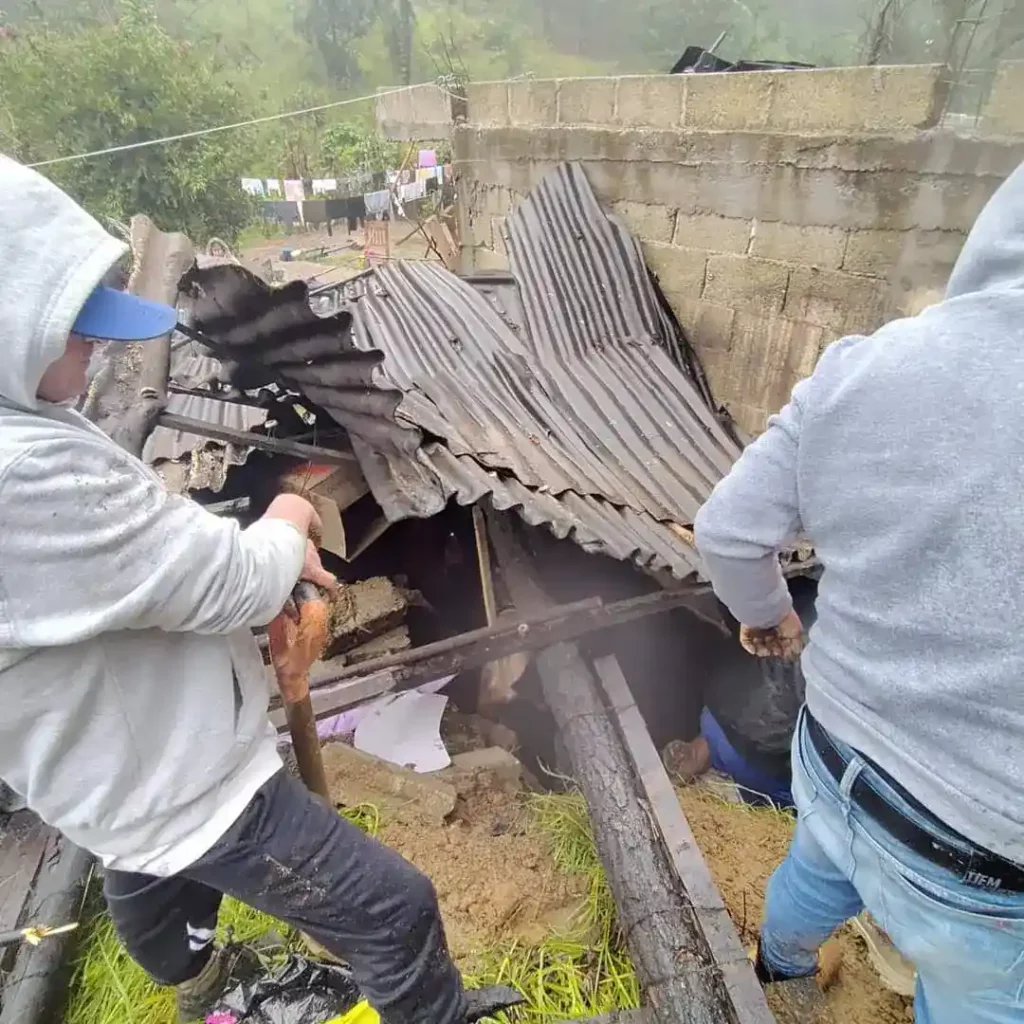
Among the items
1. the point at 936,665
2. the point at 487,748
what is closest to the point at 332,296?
the point at 487,748

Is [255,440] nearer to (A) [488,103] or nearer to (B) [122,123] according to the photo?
(A) [488,103]

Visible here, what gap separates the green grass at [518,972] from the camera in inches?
84.7

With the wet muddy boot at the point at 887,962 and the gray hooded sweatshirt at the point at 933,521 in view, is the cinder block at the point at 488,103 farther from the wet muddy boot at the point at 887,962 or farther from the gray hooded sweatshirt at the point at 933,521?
the wet muddy boot at the point at 887,962

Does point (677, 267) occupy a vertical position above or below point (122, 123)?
above

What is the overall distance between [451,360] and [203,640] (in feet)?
11.0

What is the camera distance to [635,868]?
7.24 feet

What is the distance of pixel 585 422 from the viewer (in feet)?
13.8

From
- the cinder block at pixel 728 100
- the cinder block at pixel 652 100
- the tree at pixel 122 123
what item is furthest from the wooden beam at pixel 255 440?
the tree at pixel 122 123

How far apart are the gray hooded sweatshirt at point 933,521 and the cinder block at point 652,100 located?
445cm

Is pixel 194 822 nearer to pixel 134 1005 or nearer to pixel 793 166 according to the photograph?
pixel 134 1005

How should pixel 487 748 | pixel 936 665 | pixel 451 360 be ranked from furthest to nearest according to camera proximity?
Answer: pixel 451 360 → pixel 487 748 → pixel 936 665

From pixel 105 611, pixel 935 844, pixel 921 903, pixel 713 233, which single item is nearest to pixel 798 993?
pixel 921 903

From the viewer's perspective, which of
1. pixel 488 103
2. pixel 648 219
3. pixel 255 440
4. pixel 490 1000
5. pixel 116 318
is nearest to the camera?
pixel 116 318

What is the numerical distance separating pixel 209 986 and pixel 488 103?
689 cm
